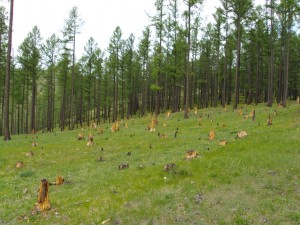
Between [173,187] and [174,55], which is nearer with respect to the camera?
[173,187]

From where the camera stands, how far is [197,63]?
54.8 metres

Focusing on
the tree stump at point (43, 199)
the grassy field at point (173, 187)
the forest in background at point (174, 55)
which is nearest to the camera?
the grassy field at point (173, 187)

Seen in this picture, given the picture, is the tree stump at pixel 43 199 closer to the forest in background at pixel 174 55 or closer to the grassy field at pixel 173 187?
the grassy field at pixel 173 187

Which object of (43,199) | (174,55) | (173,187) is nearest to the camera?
(43,199)

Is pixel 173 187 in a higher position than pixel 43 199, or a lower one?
higher

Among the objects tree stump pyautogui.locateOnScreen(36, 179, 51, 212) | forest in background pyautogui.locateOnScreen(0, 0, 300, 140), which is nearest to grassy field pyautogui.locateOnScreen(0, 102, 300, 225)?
tree stump pyautogui.locateOnScreen(36, 179, 51, 212)

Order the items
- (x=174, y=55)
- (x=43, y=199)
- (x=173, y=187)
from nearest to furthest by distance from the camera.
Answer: (x=43, y=199)
(x=173, y=187)
(x=174, y=55)

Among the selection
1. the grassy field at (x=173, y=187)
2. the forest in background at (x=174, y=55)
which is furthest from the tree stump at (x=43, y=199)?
the forest in background at (x=174, y=55)

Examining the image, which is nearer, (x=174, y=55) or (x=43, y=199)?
(x=43, y=199)

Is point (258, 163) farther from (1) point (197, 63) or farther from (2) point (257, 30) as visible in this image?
(1) point (197, 63)

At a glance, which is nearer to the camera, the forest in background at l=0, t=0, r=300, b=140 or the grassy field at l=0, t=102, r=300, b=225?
the grassy field at l=0, t=102, r=300, b=225

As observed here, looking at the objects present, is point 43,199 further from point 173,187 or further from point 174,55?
point 174,55

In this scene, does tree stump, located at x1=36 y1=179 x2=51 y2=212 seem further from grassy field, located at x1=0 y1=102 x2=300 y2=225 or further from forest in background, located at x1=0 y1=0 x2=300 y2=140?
forest in background, located at x1=0 y1=0 x2=300 y2=140

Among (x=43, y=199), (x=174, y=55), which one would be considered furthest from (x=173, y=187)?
(x=174, y=55)
